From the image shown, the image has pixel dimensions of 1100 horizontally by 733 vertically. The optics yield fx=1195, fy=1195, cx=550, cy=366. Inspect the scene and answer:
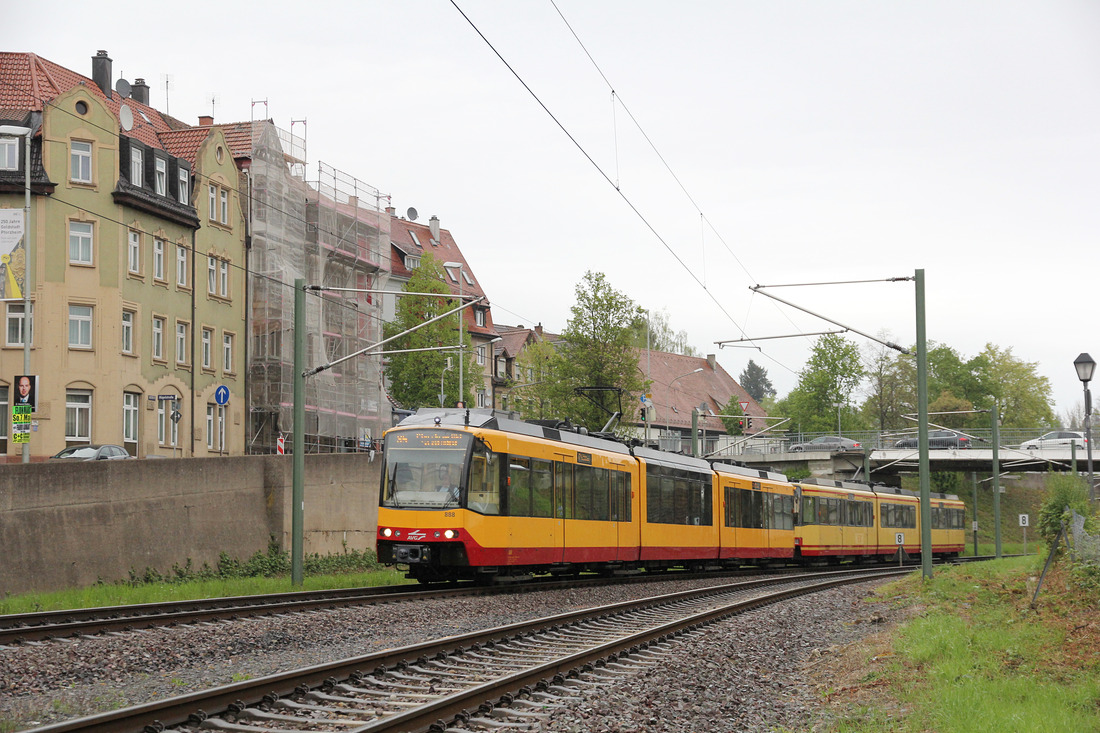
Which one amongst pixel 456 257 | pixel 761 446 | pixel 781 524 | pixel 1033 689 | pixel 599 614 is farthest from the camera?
pixel 456 257

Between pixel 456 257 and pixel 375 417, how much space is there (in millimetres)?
33228

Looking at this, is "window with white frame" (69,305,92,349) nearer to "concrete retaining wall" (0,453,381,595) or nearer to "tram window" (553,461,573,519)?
"concrete retaining wall" (0,453,381,595)

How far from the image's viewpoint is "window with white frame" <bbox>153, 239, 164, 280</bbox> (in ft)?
139

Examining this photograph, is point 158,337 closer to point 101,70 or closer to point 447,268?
point 101,70

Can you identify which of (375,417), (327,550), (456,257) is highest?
(456,257)

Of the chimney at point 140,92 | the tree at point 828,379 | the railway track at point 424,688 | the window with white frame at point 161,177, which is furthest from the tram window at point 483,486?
the tree at point 828,379

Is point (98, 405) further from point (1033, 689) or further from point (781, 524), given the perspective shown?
point (1033, 689)

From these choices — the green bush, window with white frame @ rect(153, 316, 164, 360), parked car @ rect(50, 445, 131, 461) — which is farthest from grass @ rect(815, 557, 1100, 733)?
window with white frame @ rect(153, 316, 164, 360)

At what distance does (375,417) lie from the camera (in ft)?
173

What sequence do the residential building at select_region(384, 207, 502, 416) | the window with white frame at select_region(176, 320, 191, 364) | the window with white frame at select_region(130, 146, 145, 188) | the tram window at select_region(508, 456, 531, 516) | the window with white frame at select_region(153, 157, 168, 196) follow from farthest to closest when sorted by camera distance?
the residential building at select_region(384, 207, 502, 416) → the window with white frame at select_region(176, 320, 191, 364) → the window with white frame at select_region(153, 157, 168, 196) → the window with white frame at select_region(130, 146, 145, 188) → the tram window at select_region(508, 456, 531, 516)

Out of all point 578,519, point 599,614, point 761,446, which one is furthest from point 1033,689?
point 761,446

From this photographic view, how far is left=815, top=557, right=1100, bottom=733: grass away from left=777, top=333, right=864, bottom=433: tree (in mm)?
65317

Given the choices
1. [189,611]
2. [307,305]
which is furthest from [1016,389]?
[189,611]

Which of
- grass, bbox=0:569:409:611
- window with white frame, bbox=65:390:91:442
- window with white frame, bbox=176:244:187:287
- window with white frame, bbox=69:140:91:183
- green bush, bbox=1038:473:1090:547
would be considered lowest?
grass, bbox=0:569:409:611
